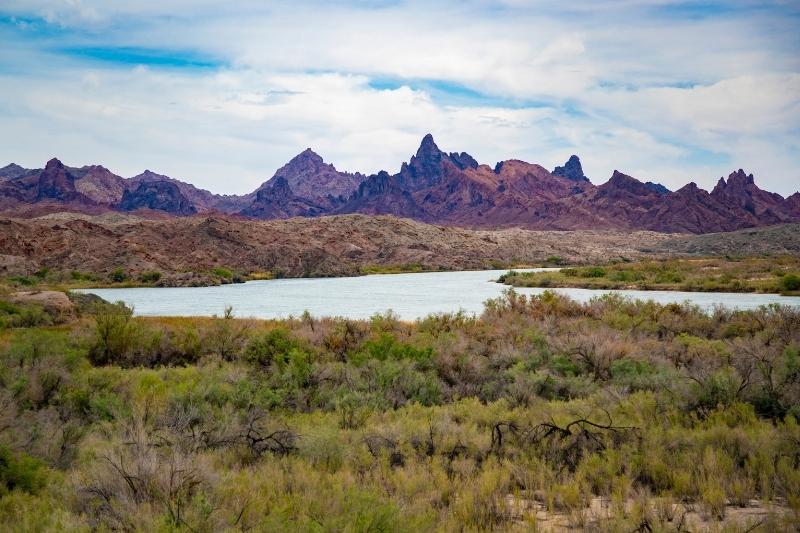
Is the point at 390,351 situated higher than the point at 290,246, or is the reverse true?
the point at 290,246

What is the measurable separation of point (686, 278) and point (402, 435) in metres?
46.0

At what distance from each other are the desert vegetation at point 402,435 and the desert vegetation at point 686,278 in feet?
99.8

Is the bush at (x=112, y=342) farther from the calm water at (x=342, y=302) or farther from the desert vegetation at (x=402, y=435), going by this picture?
the calm water at (x=342, y=302)

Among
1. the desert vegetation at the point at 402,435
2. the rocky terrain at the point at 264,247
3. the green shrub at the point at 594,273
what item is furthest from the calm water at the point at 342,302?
the rocky terrain at the point at 264,247

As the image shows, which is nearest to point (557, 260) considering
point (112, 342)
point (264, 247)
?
point (264, 247)

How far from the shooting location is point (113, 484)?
18.8ft

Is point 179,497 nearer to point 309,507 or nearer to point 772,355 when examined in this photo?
point 309,507

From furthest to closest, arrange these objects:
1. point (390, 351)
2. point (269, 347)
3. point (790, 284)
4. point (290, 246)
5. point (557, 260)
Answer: point (557, 260)
point (290, 246)
point (790, 284)
point (269, 347)
point (390, 351)

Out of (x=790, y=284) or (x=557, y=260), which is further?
(x=557, y=260)

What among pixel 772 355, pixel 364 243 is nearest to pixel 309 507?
pixel 772 355

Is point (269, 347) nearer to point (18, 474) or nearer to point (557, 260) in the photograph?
point (18, 474)

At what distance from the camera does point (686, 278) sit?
157 feet

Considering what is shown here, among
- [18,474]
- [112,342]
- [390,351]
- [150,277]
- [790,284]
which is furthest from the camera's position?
[150,277]

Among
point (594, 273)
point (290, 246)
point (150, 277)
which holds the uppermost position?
point (290, 246)
